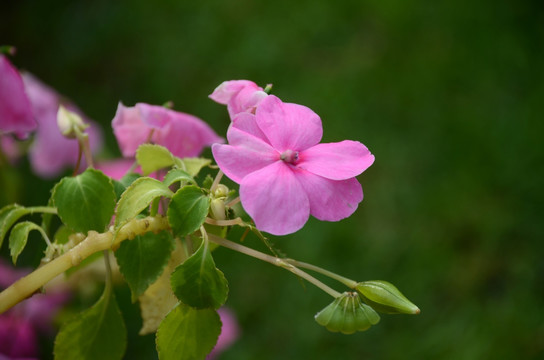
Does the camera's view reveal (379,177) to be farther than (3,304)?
Yes

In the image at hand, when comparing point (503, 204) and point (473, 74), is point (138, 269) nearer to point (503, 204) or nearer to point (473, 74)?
point (503, 204)

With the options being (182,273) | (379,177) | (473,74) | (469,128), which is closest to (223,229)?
(182,273)

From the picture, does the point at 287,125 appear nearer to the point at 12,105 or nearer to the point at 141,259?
the point at 141,259

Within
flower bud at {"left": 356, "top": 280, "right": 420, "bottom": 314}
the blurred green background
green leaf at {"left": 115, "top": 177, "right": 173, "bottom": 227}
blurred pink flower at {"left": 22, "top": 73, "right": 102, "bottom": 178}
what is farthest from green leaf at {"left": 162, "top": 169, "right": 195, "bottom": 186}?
the blurred green background

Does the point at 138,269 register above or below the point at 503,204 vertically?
above

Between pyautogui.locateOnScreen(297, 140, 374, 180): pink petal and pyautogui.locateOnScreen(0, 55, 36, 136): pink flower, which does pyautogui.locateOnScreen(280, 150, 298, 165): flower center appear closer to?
pyautogui.locateOnScreen(297, 140, 374, 180): pink petal

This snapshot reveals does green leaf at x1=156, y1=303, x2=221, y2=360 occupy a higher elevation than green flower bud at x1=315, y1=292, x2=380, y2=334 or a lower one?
lower
